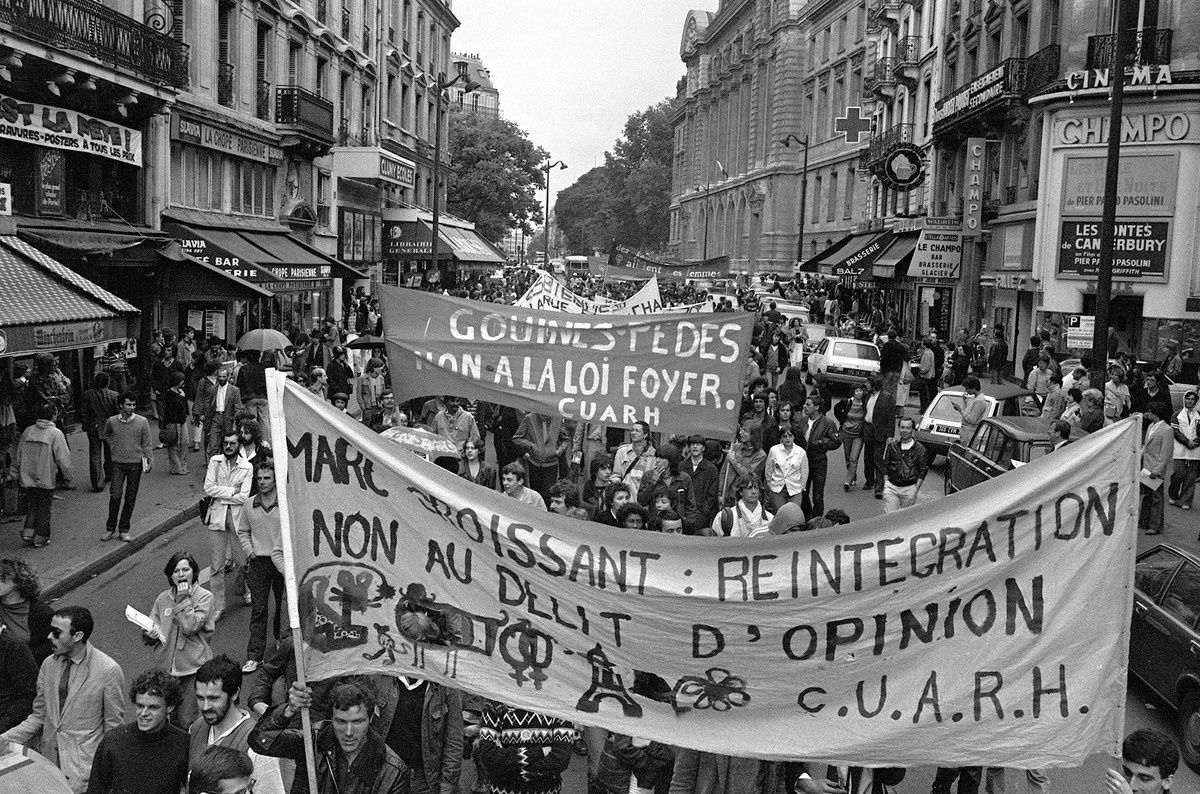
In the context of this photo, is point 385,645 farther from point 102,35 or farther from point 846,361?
point 846,361

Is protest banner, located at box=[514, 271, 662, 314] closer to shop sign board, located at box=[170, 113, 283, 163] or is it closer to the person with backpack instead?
the person with backpack

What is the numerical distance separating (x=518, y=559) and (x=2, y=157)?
1693 cm

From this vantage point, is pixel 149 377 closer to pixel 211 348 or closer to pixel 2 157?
pixel 211 348

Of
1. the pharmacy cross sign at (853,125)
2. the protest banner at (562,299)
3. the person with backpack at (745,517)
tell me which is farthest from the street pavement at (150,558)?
the pharmacy cross sign at (853,125)

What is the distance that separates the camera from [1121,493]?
5375 millimetres

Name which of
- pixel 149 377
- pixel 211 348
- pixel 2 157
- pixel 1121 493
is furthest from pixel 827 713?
pixel 149 377

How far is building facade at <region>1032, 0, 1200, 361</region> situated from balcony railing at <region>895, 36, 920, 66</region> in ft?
52.9

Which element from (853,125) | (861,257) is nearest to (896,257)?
(861,257)

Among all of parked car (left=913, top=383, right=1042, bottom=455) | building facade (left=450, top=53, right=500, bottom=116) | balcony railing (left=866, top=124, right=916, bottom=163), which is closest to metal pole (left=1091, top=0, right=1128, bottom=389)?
parked car (left=913, top=383, right=1042, bottom=455)

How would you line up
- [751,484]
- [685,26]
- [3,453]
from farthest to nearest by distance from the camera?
1. [685,26]
2. [3,453]
3. [751,484]

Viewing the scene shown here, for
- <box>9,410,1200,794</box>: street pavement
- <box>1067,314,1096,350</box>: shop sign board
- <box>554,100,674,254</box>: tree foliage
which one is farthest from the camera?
<box>554,100,674,254</box>: tree foliage

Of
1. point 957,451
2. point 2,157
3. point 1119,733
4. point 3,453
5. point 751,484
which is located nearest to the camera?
point 1119,733

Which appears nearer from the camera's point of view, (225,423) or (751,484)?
(751,484)

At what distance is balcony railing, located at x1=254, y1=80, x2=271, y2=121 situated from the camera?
102ft
